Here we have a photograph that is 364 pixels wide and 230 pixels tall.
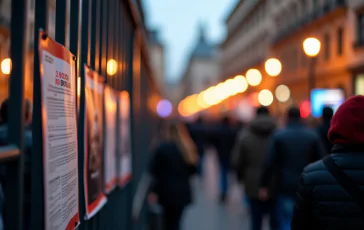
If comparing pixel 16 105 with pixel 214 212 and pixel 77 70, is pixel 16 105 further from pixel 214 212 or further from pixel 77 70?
pixel 214 212

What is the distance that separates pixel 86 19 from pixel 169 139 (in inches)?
185

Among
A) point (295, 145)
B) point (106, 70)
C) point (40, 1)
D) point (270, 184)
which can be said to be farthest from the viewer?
point (270, 184)

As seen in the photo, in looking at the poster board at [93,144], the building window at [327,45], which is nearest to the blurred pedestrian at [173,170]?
the poster board at [93,144]

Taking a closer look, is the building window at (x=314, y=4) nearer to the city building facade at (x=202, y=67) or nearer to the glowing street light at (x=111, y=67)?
the glowing street light at (x=111, y=67)

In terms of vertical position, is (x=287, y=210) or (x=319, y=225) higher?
(x=319, y=225)

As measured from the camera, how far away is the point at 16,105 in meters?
1.90

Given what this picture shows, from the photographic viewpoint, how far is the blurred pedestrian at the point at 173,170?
7703 mm

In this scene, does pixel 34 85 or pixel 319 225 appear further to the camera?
pixel 319 225

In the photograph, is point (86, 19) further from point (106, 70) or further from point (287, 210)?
point (287, 210)

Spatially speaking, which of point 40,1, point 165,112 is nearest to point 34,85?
point 40,1

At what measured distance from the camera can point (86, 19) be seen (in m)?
3.23

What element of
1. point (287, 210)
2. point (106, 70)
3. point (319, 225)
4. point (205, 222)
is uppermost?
point (106, 70)

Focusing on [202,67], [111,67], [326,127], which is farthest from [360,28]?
[202,67]

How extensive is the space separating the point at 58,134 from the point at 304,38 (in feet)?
101
